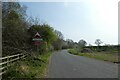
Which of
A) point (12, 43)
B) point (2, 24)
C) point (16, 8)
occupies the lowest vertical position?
point (12, 43)

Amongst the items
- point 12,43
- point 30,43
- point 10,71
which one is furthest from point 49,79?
point 30,43

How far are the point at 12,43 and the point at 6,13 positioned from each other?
4.65 meters

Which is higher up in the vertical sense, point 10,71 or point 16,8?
point 16,8

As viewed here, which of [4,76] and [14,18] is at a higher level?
[14,18]

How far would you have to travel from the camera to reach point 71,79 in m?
14.4

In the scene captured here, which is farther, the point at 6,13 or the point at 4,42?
the point at 6,13

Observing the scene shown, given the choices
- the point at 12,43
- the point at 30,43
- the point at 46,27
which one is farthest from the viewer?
the point at 46,27

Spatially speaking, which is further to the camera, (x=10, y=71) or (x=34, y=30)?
(x=34, y=30)

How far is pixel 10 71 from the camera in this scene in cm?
1540

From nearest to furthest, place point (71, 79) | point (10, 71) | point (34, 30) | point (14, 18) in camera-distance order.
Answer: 1. point (71, 79)
2. point (10, 71)
3. point (14, 18)
4. point (34, 30)

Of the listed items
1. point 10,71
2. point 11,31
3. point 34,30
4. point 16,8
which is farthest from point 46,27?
point 10,71

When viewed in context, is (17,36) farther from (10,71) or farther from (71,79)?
(71,79)

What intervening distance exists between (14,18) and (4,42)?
16.6 feet

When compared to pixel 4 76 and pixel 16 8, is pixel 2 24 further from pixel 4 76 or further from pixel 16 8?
pixel 4 76
